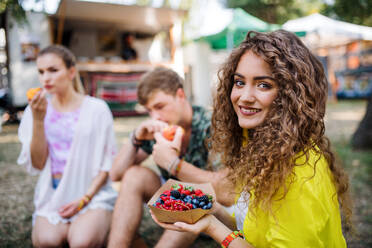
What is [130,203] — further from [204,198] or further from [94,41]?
[94,41]

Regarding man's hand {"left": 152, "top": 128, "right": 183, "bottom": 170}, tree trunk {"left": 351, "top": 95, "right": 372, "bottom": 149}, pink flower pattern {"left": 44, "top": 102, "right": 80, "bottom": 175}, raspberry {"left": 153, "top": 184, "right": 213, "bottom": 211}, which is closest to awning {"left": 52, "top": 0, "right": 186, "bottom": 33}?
pink flower pattern {"left": 44, "top": 102, "right": 80, "bottom": 175}

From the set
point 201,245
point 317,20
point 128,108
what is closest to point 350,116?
point 317,20

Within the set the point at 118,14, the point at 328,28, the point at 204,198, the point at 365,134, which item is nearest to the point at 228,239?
the point at 204,198

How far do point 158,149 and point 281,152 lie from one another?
918mm

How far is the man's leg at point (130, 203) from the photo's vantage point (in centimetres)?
177

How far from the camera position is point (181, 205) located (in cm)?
130

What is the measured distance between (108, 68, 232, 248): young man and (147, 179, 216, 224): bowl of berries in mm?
370

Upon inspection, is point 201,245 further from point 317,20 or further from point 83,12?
point 83,12

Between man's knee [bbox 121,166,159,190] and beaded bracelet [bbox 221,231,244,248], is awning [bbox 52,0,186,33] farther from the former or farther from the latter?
beaded bracelet [bbox 221,231,244,248]

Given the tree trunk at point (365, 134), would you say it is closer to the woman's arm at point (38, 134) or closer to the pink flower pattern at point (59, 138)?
the pink flower pattern at point (59, 138)

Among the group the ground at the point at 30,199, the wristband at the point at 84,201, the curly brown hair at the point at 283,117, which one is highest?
the curly brown hair at the point at 283,117

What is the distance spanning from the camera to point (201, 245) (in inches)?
91.4

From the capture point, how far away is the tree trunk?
189 inches

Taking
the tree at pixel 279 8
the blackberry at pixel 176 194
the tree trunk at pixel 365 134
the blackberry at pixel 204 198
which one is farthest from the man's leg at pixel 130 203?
the tree at pixel 279 8
